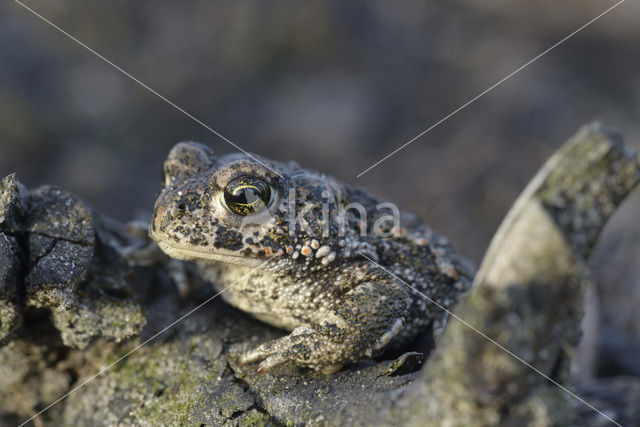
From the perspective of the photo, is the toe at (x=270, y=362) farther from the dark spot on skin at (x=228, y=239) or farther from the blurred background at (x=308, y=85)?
the blurred background at (x=308, y=85)

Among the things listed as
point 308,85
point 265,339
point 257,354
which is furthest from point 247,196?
point 308,85

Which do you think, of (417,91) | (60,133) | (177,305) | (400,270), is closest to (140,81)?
(60,133)

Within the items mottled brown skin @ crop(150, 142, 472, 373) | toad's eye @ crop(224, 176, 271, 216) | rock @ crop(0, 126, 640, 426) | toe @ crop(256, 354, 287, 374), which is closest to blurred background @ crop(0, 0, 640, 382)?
mottled brown skin @ crop(150, 142, 472, 373)

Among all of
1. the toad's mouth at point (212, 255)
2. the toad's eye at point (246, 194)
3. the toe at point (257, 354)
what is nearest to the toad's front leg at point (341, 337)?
the toe at point (257, 354)

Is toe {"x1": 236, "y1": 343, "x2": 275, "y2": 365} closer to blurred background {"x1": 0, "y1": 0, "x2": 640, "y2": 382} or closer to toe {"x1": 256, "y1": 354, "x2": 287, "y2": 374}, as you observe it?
toe {"x1": 256, "y1": 354, "x2": 287, "y2": 374}

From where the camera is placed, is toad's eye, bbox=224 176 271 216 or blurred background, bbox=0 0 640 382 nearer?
toad's eye, bbox=224 176 271 216

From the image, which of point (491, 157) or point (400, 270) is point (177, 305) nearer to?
point (400, 270)

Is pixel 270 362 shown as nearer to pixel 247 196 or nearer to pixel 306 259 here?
pixel 306 259
